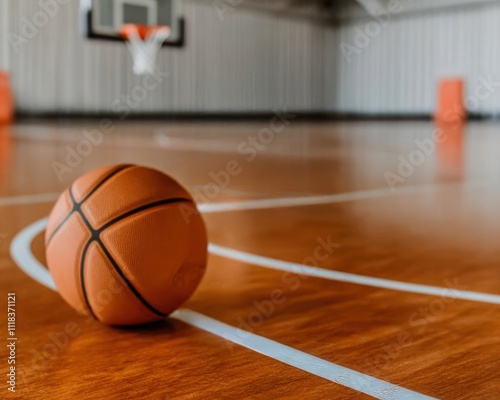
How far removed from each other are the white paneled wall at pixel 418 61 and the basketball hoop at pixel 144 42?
296 inches

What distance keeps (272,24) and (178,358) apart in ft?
69.9

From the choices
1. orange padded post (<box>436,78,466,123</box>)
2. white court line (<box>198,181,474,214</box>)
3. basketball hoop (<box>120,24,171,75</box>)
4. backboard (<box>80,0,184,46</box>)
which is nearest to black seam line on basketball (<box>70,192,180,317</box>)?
white court line (<box>198,181,474,214</box>)

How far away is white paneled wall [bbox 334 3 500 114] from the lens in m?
20.0

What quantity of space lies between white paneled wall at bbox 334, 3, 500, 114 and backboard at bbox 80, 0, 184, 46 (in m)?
8.10

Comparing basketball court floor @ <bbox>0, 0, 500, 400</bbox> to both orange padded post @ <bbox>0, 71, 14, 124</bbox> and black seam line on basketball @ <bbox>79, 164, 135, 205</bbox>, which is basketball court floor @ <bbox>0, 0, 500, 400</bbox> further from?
orange padded post @ <bbox>0, 71, 14, 124</bbox>

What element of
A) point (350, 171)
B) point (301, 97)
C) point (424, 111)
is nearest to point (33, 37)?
point (301, 97)

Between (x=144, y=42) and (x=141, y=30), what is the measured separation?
1067mm

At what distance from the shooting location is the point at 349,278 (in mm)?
2027

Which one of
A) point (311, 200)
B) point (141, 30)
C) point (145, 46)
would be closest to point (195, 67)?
point (145, 46)

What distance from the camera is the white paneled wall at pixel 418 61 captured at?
2002cm

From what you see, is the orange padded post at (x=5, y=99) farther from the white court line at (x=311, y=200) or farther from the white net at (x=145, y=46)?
the white court line at (x=311, y=200)

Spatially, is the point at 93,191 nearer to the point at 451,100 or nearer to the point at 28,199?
the point at 28,199

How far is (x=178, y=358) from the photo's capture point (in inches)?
53.9

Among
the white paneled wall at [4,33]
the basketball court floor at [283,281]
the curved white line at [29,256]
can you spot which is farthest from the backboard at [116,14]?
the curved white line at [29,256]
